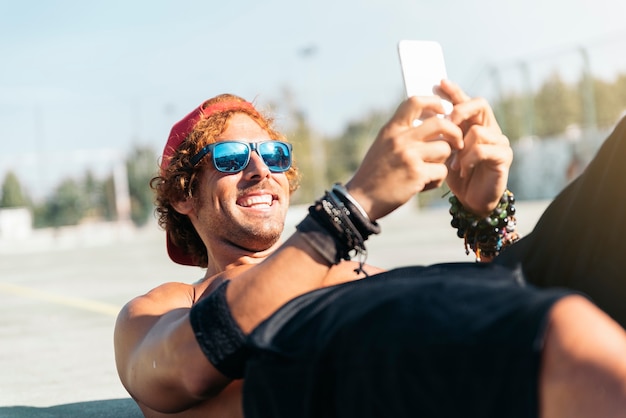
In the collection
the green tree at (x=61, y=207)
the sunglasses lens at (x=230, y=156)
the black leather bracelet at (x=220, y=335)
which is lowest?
the green tree at (x=61, y=207)

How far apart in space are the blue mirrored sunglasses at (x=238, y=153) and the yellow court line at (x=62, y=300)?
4.69 meters

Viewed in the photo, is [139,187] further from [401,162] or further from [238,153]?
[401,162]

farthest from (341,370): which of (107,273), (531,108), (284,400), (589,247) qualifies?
(531,108)

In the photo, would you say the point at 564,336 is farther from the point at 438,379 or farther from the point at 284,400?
the point at 284,400

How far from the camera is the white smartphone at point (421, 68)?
2176 millimetres

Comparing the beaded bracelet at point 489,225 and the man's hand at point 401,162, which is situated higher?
the man's hand at point 401,162

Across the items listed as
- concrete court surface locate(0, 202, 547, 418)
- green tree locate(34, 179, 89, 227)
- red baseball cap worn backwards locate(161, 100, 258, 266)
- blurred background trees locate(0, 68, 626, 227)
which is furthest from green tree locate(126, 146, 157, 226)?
red baseball cap worn backwards locate(161, 100, 258, 266)

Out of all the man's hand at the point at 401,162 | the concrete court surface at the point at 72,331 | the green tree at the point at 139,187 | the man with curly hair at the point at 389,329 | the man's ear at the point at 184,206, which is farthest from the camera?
the green tree at the point at 139,187

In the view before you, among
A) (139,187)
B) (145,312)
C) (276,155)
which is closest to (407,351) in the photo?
(145,312)

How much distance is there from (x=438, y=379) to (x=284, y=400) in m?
0.35

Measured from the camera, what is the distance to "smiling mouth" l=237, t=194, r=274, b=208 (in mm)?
3348

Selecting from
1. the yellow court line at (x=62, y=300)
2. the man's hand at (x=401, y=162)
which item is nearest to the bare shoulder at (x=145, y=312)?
the man's hand at (x=401, y=162)

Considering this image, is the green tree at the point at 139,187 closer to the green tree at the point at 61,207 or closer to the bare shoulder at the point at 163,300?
the green tree at the point at 61,207

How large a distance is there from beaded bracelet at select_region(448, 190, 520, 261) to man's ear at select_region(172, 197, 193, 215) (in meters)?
1.24
